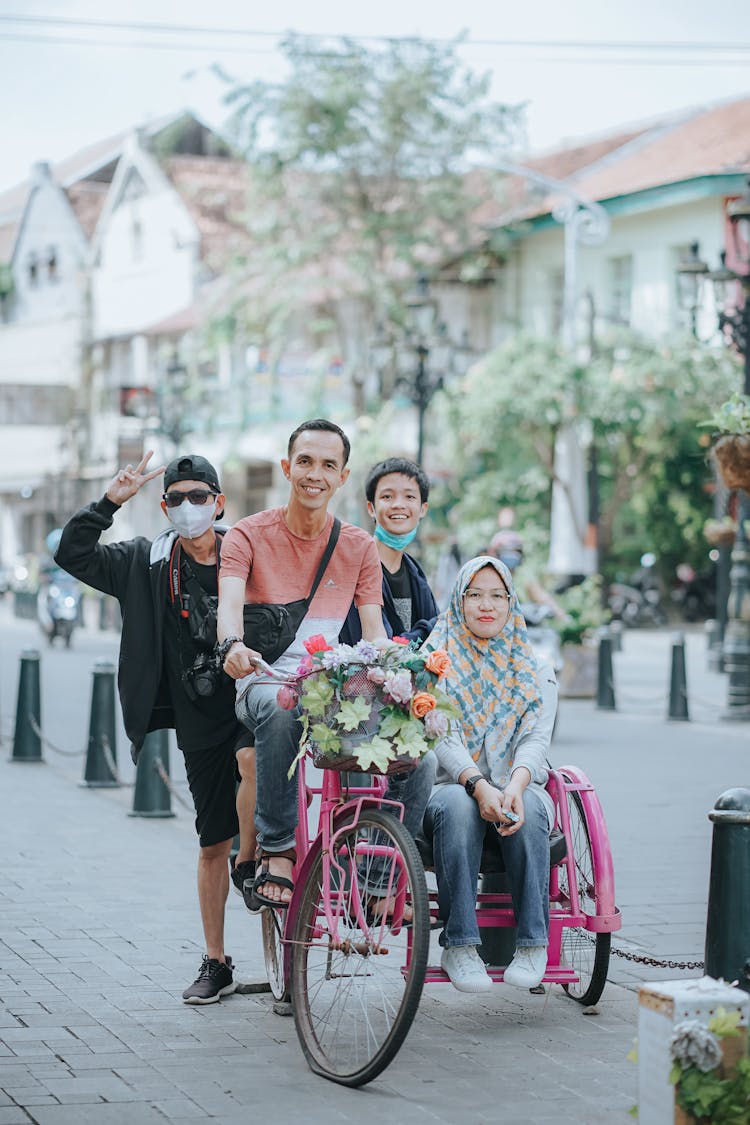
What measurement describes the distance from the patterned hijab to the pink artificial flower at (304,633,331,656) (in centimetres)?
74

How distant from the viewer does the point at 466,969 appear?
5.71 m

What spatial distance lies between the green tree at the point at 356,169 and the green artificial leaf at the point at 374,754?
1223 inches

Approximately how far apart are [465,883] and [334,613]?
1005 mm

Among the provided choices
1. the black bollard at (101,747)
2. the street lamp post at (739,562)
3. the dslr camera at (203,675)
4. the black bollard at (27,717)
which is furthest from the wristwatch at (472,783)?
the street lamp post at (739,562)

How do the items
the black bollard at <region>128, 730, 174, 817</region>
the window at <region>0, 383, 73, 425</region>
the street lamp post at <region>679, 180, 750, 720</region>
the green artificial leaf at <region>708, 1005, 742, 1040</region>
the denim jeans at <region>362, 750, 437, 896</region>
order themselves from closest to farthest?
1. the green artificial leaf at <region>708, 1005, 742, 1040</region>
2. the denim jeans at <region>362, 750, 437, 896</region>
3. the black bollard at <region>128, 730, 174, 817</region>
4. the street lamp post at <region>679, 180, 750, 720</region>
5. the window at <region>0, 383, 73, 425</region>

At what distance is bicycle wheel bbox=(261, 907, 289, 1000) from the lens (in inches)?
244

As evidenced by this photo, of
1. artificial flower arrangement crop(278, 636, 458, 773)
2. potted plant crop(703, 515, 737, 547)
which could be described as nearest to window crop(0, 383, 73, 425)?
potted plant crop(703, 515, 737, 547)

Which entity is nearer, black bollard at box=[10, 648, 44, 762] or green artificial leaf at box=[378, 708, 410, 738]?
green artificial leaf at box=[378, 708, 410, 738]

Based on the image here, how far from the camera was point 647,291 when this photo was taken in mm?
36344

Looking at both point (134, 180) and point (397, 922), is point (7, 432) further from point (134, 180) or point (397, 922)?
point (397, 922)

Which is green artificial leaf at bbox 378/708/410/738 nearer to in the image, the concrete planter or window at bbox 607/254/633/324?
the concrete planter

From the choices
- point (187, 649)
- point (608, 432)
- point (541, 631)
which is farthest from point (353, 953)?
point (608, 432)

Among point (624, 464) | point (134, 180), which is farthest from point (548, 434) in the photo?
point (134, 180)

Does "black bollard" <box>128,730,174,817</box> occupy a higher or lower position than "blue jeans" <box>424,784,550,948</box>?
lower
